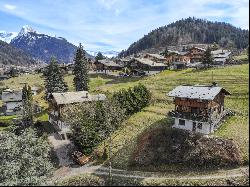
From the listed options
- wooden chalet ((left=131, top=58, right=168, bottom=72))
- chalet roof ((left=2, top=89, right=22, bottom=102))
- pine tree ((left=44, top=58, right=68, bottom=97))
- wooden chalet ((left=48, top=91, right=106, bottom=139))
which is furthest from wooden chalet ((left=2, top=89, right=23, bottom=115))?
wooden chalet ((left=131, top=58, right=168, bottom=72))

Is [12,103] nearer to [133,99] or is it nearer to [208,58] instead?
[133,99]

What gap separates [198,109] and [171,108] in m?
17.5

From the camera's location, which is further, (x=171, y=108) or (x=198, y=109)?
(x=171, y=108)

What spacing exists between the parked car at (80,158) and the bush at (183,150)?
9068 mm

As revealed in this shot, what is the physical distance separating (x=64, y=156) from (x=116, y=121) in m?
13.7

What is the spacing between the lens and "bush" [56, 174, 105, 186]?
56.4 meters

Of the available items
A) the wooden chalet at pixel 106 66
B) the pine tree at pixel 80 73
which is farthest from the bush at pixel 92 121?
the wooden chalet at pixel 106 66

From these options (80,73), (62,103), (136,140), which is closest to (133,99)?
(62,103)

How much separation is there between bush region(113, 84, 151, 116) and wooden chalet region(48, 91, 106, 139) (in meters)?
4.98

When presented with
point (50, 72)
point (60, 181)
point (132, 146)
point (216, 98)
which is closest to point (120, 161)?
point (132, 146)

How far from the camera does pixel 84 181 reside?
58781 millimetres

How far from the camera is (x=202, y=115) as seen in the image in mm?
64938

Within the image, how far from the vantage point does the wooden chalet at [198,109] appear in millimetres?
64250

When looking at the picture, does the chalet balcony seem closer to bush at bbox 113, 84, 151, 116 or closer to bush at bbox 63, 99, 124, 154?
bush at bbox 63, 99, 124, 154
